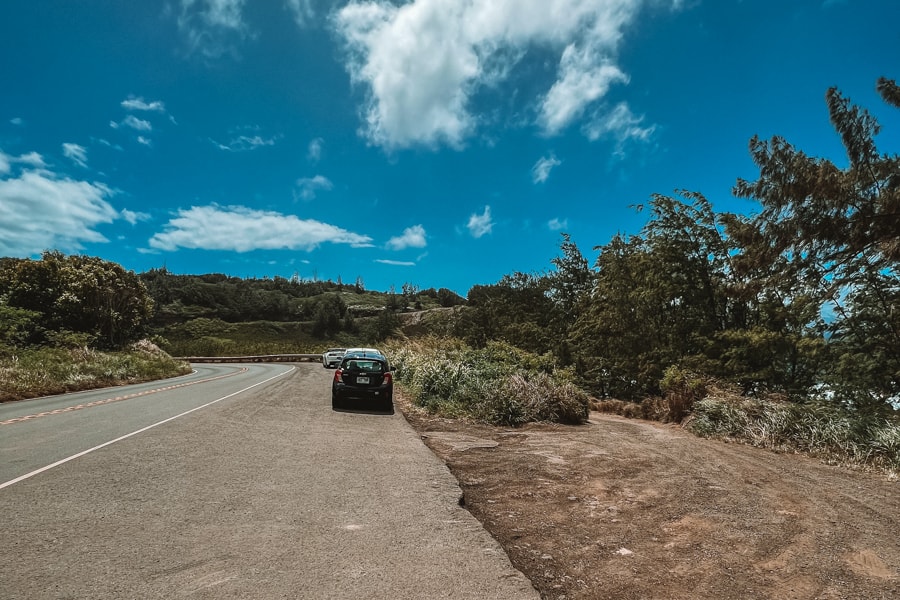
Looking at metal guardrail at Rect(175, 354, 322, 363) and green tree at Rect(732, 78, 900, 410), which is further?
metal guardrail at Rect(175, 354, 322, 363)

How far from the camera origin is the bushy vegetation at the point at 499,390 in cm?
1183

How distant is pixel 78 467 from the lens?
20.9ft

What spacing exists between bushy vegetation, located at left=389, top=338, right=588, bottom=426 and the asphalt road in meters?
3.63

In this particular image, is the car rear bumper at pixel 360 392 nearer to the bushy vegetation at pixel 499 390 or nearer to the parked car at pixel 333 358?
the bushy vegetation at pixel 499 390

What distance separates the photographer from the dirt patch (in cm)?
355

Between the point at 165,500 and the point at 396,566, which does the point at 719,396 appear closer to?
the point at 396,566

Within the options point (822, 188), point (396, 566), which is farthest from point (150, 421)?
point (822, 188)

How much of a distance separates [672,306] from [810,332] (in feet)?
21.9

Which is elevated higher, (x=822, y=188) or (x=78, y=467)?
(x=822, y=188)

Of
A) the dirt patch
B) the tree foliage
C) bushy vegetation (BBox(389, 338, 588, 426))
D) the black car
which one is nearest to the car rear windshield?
the black car

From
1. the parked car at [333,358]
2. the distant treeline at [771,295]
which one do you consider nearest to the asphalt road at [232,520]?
the distant treeline at [771,295]

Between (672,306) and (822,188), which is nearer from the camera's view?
(822,188)

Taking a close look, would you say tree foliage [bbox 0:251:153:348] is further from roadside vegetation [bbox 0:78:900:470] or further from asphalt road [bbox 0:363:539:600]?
asphalt road [bbox 0:363:539:600]

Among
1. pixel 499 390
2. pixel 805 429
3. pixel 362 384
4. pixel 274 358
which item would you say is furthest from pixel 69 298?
pixel 805 429
